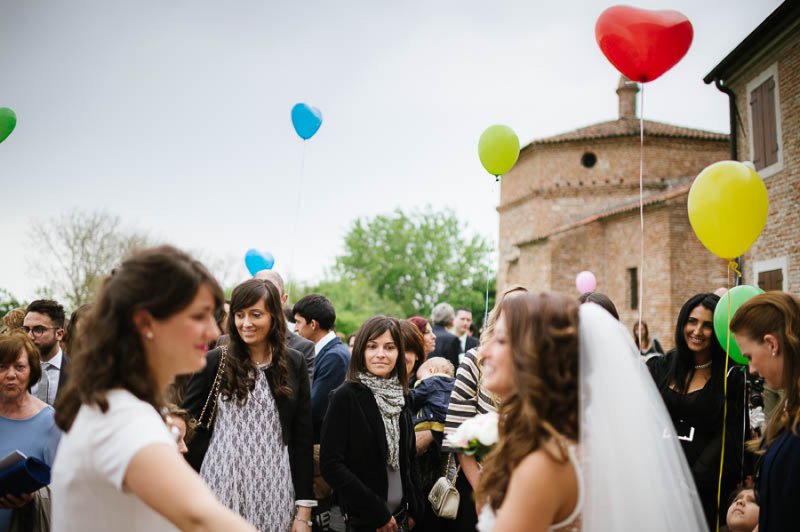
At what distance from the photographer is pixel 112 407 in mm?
1519

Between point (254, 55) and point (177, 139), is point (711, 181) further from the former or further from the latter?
point (177, 139)

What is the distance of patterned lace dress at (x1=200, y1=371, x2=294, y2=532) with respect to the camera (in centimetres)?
315

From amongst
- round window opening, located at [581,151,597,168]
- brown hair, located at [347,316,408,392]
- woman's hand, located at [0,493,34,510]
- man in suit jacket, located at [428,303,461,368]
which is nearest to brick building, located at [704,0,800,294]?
man in suit jacket, located at [428,303,461,368]

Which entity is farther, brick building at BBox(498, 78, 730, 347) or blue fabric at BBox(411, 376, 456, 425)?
brick building at BBox(498, 78, 730, 347)

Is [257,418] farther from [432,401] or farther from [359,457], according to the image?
[432,401]

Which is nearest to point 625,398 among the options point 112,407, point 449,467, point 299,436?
point 112,407

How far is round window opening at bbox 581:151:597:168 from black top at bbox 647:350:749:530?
25.1m

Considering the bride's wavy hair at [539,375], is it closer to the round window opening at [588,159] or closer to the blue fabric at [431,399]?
the blue fabric at [431,399]

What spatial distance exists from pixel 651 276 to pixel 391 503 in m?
19.6

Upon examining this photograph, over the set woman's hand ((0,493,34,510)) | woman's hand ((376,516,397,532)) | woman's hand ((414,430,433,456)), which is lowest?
woman's hand ((376,516,397,532))

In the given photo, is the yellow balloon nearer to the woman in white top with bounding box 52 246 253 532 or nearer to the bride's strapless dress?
the bride's strapless dress

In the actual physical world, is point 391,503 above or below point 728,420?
below

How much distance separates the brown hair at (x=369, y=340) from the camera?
→ 12.3 ft

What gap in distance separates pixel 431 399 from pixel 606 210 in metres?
23.4
